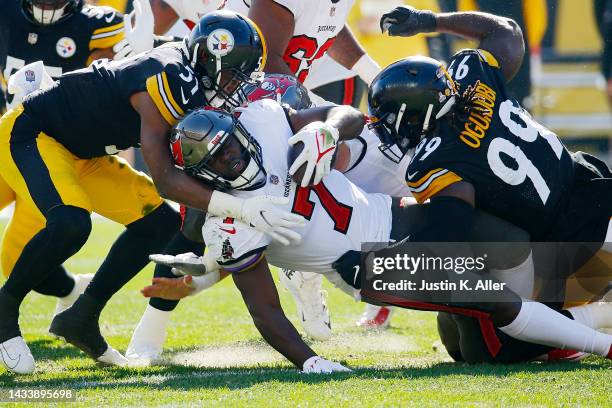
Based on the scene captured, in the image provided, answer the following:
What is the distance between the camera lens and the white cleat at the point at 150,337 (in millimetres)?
4723

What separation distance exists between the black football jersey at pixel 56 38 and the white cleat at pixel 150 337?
173cm

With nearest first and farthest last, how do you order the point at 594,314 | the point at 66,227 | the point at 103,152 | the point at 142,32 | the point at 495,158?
the point at 495,158 < the point at 66,227 < the point at 594,314 < the point at 103,152 < the point at 142,32

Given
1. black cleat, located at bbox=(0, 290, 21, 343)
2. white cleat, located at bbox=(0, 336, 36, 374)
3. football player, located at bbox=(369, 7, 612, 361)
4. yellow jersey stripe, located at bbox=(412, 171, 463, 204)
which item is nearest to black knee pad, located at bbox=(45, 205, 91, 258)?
black cleat, located at bbox=(0, 290, 21, 343)

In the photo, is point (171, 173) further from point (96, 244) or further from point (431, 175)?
point (96, 244)

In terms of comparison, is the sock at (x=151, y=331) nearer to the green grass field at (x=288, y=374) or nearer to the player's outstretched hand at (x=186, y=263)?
the green grass field at (x=288, y=374)

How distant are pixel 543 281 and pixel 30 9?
319 centimetres

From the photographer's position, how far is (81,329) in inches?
179

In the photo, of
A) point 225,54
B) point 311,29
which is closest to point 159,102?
point 225,54

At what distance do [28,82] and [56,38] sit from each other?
950 mm

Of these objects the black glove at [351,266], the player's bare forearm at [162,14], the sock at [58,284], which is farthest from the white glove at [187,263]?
the player's bare forearm at [162,14]

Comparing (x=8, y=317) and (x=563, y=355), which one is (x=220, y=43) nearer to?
(x=8, y=317)

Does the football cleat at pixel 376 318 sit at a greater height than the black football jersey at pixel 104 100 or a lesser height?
lesser

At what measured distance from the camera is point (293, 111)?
423cm

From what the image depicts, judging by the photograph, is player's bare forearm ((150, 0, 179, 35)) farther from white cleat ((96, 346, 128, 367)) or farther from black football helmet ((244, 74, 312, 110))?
white cleat ((96, 346, 128, 367))
